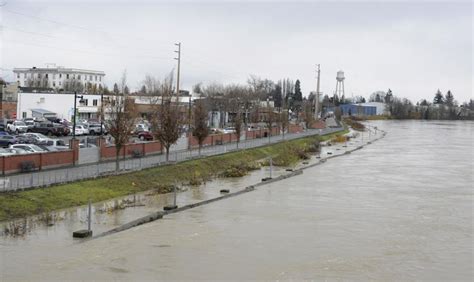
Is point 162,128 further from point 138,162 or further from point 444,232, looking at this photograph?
point 444,232

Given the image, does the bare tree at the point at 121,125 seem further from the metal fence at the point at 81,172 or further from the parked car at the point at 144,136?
the parked car at the point at 144,136

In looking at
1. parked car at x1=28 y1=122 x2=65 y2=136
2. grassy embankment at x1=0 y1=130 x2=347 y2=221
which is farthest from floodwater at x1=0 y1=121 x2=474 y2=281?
parked car at x1=28 y1=122 x2=65 y2=136

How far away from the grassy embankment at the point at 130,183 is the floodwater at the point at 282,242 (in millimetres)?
2429

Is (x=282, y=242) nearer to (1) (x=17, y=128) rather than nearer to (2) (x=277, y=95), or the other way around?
(1) (x=17, y=128)


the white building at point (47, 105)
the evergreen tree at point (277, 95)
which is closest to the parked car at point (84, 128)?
the white building at point (47, 105)

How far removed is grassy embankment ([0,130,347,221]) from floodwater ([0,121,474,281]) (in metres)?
2.43

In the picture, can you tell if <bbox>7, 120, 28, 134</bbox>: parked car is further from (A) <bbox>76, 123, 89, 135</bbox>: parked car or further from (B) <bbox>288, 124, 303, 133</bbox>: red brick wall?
(B) <bbox>288, 124, 303, 133</bbox>: red brick wall

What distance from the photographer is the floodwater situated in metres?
18.9

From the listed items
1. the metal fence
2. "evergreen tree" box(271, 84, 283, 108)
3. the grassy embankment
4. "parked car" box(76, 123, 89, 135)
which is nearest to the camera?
the grassy embankment

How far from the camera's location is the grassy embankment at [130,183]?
2591cm

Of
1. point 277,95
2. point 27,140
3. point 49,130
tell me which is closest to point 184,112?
point 49,130

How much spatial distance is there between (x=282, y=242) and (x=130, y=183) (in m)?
13.8

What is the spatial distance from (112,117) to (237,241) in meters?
18.3

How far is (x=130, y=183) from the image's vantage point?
3422cm
